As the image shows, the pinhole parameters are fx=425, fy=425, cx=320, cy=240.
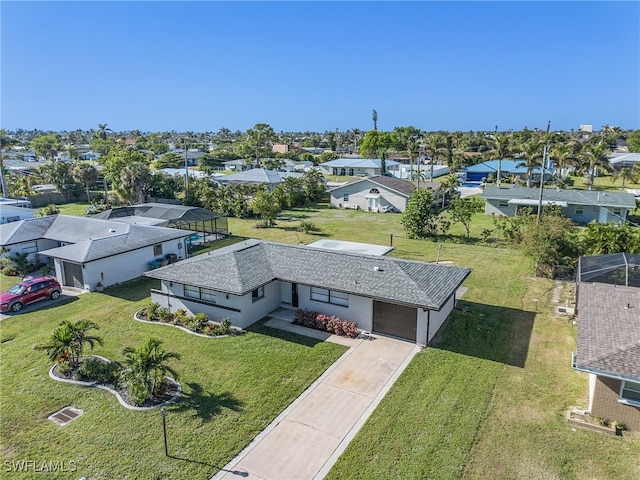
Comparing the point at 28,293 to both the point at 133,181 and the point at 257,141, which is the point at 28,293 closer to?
the point at 133,181

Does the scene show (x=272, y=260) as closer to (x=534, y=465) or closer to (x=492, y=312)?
(x=492, y=312)

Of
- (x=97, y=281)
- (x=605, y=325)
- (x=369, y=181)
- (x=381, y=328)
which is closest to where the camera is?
(x=605, y=325)

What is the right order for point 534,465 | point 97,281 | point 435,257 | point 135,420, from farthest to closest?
point 435,257, point 97,281, point 135,420, point 534,465

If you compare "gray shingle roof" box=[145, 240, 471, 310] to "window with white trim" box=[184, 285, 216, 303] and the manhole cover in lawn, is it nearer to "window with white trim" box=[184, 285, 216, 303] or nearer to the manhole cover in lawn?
"window with white trim" box=[184, 285, 216, 303]

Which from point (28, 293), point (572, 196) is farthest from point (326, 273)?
point (572, 196)

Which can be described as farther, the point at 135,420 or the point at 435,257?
the point at 435,257

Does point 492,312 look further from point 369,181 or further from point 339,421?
point 369,181

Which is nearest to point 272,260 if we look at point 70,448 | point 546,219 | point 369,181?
point 70,448

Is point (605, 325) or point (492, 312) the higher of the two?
point (605, 325)
